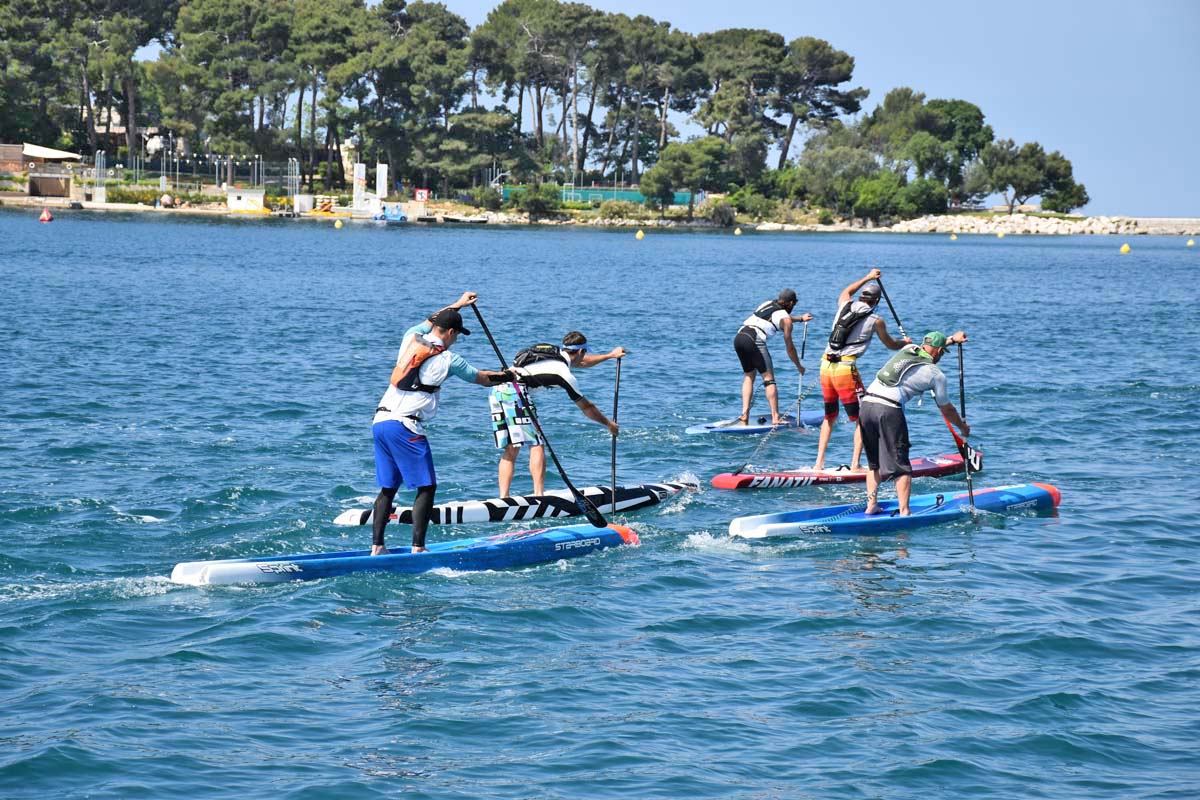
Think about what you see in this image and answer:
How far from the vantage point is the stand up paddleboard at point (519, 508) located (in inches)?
645

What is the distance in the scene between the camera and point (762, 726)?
437 inches

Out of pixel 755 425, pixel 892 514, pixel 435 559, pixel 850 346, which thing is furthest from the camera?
pixel 755 425

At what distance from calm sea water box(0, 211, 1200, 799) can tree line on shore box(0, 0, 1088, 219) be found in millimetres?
107121

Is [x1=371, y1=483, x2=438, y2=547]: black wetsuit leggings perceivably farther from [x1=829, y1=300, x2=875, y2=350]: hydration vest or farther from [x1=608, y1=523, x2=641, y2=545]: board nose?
[x1=829, y1=300, x2=875, y2=350]: hydration vest

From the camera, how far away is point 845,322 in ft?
61.1

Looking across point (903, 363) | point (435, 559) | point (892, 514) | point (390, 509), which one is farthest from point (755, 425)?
point (390, 509)

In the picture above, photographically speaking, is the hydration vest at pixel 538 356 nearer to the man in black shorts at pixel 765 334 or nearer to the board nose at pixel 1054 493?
the man in black shorts at pixel 765 334

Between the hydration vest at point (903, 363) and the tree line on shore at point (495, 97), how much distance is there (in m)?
120

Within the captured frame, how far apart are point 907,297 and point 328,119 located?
89.3 metres

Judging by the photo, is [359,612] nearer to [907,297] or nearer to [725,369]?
[725,369]

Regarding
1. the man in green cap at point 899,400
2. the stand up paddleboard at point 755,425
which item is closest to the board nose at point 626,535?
the man in green cap at point 899,400

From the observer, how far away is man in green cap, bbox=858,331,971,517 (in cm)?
1580

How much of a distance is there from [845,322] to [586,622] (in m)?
6.98

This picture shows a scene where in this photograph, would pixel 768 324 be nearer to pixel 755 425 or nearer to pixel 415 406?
pixel 755 425
